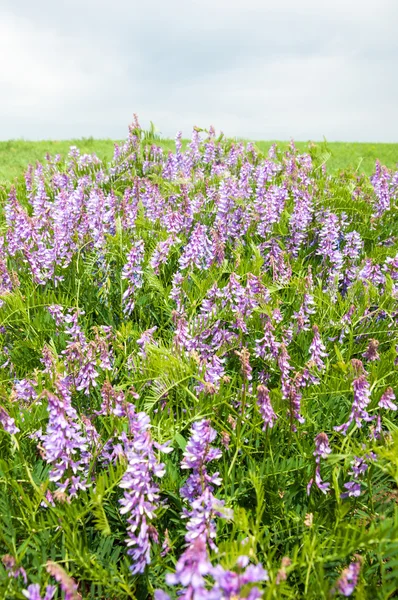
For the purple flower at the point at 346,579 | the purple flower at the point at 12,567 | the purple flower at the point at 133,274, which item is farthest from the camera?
the purple flower at the point at 133,274

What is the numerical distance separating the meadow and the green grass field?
718cm

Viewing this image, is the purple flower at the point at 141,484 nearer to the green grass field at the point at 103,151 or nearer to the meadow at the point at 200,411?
the meadow at the point at 200,411

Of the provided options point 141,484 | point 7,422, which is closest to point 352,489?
point 141,484

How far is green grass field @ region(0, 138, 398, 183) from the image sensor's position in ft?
36.5

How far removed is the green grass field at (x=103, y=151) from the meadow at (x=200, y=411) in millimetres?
7182

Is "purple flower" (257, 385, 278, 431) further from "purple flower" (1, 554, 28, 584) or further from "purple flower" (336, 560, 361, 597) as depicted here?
"purple flower" (1, 554, 28, 584)

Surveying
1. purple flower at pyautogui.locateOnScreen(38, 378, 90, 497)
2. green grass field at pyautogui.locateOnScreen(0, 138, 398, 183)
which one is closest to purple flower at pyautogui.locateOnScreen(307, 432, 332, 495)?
purple flower at pyautogui.locateOnScreen(38, 378, 90, 497)

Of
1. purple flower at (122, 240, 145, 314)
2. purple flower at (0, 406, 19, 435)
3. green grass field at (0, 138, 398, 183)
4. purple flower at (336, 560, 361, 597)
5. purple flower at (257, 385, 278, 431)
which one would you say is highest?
green grass field at (0, 138, 398, 183)

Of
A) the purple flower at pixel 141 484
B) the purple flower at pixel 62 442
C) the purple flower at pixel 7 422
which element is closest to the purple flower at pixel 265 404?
the purple flower at pixel 141 484

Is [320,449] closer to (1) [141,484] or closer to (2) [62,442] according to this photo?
(1) [141,484]

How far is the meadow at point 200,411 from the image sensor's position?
61.6 inches

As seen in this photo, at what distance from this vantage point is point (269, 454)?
7.03ft

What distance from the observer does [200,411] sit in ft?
6.59

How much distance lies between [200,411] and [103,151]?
10951 mm
